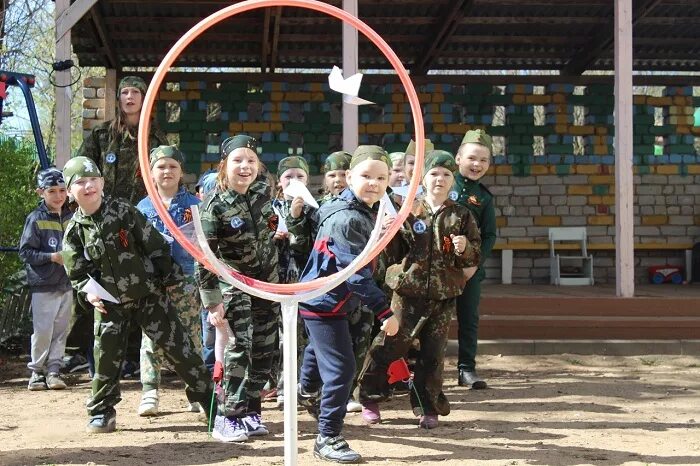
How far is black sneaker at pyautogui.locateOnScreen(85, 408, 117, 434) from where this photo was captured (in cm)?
513

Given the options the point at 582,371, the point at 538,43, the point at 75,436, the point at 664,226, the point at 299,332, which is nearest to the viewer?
the point at 75,436

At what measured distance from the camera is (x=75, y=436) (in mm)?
5078

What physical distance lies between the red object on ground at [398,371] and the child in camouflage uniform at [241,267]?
2.42ft

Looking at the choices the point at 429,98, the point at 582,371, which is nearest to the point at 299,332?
the point at 582,371

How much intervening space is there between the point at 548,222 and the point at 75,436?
9.55 m

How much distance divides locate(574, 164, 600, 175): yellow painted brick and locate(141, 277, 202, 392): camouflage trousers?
28.7 ft

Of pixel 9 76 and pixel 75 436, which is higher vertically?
pixel 9 76

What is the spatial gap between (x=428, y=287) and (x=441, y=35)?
690 centimetres

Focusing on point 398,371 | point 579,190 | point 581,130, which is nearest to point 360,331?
point 398,371

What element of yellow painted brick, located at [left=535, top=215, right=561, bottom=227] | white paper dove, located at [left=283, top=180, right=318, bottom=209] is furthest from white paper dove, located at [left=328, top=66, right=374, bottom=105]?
yellow painted brick, located at [left=535, top=215, right=561, bottom=227]

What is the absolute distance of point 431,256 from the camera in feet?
17.7

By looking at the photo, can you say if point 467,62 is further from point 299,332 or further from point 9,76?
point 299,332

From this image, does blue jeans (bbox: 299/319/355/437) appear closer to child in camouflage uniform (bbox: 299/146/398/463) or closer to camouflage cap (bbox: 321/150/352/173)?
child in camouflage uniform (bbox: 299/146/398/463)

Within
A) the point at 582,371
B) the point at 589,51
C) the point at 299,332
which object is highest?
the point at 589,51
